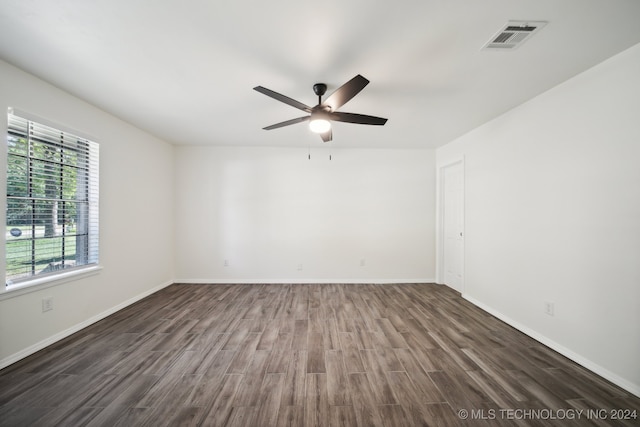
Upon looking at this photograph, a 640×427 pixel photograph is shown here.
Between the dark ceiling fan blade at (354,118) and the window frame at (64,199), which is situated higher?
the dark ceiling fan blade at (354,118)

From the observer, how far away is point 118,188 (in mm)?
2957

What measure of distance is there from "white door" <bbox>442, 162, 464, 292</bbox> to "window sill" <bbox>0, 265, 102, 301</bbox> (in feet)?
Answer: 16.3

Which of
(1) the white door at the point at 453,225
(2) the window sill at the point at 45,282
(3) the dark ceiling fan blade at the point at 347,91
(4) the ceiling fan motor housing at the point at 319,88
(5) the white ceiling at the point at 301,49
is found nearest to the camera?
(5) the white ceiling at the point at 301,49

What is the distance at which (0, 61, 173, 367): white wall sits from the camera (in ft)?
6.30

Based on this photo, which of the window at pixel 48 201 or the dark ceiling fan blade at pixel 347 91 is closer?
the dark ceiling fan blade at pixel 347 91

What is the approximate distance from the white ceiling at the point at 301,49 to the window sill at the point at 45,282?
1.90m

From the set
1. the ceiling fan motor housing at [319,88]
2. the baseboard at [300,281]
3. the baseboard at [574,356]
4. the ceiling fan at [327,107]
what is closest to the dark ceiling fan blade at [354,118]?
the ceiling fan at [327,107]

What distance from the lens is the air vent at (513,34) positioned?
4.67ft

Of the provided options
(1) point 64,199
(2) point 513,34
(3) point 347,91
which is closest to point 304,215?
(3) point 347,91

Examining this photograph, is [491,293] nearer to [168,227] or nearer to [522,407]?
[522,407]

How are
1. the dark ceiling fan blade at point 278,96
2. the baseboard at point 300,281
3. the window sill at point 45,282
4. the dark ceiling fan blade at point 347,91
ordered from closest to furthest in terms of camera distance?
the dark ceiling fan blade at point 347,91
the dark ceiling fan blade at point 278,96
the window sill at point 45,282
the baseboard at point 300,281

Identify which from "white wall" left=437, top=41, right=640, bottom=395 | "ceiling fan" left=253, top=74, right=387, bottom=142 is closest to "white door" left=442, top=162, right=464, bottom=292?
"white wall" left=437, top=41, right=640, bottom=395

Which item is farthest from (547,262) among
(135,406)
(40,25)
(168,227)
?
(168,227)

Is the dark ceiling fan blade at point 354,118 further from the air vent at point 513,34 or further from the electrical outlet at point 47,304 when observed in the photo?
the electrical outlet at point 47,304
